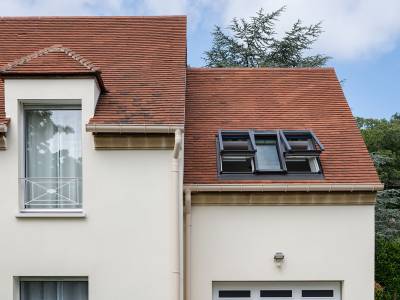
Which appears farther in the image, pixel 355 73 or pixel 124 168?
pixel 355 73

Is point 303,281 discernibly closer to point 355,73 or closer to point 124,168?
point 124,168

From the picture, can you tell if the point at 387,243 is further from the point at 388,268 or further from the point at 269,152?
the point at 269,152

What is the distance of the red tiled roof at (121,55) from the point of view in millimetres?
10039

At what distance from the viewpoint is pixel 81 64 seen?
9.88m

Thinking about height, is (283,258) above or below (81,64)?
below

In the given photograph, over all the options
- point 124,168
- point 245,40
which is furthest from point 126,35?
point 245,40

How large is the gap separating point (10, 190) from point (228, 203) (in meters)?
4.49

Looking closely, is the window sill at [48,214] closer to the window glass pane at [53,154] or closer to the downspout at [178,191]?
the window glass pane at [53,154]

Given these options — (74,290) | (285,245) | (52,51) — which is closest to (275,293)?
(285,245)

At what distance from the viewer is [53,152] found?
10.1 m

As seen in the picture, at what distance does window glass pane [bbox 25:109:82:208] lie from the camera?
9.95m

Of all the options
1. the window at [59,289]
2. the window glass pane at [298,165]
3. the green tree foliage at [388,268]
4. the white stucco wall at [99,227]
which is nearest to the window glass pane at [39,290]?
the window at [59,289]

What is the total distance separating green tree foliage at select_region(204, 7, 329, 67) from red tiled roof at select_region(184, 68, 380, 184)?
12353 mm

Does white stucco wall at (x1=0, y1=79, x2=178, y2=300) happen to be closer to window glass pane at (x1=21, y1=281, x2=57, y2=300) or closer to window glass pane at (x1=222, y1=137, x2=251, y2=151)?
window glass pane at (x1=21, y1=281, x2=57, y2=300)
